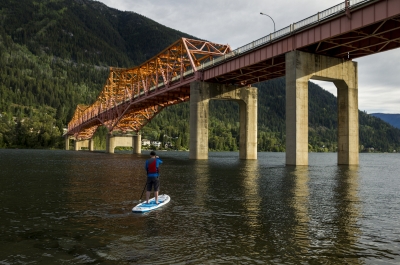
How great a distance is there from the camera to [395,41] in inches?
1818

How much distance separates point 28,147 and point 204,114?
128 meters

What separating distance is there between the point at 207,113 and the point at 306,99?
24.0 metres

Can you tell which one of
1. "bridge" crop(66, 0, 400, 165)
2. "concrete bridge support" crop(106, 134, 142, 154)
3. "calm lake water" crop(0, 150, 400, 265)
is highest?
"bridge" crop(66, 0, 400, 165)

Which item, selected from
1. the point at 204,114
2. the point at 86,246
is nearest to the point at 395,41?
the point at 204,114

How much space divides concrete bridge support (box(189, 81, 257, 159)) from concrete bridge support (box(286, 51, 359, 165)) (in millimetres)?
21650

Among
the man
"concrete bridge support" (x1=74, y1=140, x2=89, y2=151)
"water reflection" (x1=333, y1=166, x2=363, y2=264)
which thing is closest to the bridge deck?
"water reflection" (x1=333, y1=166, x2=363, y2=264)

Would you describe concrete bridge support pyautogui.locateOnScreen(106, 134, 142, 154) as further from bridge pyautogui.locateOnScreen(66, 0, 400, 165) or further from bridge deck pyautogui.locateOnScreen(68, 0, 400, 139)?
bridge pyautogui.locateOnScreen(66, 0, 400, 165)

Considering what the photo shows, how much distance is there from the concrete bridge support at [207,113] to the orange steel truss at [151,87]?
17.1 feet

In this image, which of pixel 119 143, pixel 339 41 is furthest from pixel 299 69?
pixel 119 143

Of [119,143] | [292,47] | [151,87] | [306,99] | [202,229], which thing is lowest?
[202,229]

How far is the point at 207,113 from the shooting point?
6988 cm

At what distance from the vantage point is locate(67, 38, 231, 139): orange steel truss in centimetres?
8050

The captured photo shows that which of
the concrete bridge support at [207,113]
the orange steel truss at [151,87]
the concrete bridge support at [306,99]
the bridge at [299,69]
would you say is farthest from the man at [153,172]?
the orange steel truss at [151,87]

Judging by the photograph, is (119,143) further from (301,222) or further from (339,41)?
(301,222)
